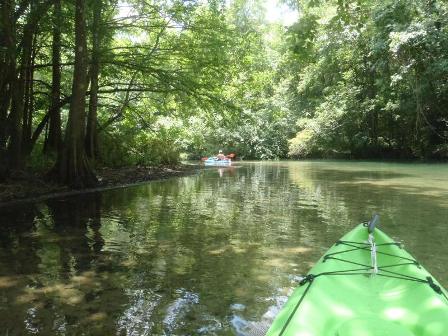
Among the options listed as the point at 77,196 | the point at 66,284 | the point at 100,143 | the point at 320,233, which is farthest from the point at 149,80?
the point at 66,284

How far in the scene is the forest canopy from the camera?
433 inches

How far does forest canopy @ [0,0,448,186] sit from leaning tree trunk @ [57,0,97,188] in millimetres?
28

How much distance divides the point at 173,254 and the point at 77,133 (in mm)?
6798

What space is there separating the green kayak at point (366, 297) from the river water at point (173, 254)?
77 centimetres

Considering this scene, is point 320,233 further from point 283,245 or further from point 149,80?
point 149,80

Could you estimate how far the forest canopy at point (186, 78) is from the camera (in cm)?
1099

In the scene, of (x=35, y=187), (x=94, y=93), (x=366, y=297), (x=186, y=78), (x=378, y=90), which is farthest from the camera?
(x=378, y=90)

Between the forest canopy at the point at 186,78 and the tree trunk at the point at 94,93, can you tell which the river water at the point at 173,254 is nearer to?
the forest canopy at the point at 186,78

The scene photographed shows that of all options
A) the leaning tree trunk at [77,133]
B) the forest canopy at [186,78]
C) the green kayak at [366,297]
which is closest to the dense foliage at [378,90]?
the forest canopy at [186,78]

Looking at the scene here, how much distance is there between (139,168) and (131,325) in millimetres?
15236

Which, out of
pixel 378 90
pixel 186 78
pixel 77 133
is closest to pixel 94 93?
pixel 186 78

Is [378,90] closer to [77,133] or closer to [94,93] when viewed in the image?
[94,93]

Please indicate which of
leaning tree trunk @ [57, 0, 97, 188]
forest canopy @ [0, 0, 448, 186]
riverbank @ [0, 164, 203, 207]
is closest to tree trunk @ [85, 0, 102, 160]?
forest canopy @ [0, 0, 448, 186]

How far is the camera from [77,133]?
11641mm
